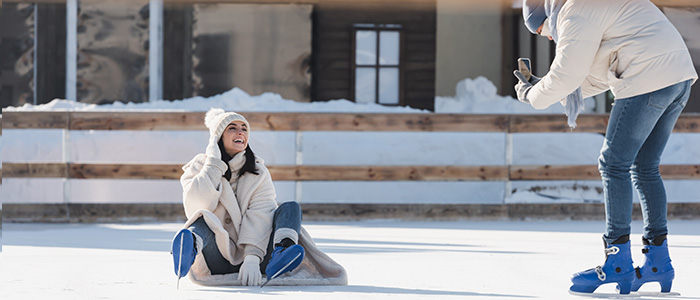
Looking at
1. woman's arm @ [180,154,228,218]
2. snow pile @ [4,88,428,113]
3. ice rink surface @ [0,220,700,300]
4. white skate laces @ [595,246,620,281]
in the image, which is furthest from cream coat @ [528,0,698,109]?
snow pile @ [4,88,428,113]

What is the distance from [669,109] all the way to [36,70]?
41.2 ft

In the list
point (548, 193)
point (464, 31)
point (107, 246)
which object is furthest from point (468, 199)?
point (464, 31)

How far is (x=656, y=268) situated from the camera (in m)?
4.64

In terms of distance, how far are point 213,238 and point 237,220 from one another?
0.16m

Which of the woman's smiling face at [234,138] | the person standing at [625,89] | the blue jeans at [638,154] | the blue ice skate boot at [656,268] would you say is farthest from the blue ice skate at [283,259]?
the blue ice skate boot at [656,268]

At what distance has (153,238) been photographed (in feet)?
25.1

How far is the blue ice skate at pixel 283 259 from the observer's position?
477cm

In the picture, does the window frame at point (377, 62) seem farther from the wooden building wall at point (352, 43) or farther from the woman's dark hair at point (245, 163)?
the woman's dark hair at point (245, 163)

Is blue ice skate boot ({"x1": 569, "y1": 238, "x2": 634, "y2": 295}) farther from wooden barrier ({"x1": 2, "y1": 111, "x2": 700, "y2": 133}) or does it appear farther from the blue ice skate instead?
wooden barrier ({"x1": 2, "y1": 111, "x2": 700, "y2": 133})

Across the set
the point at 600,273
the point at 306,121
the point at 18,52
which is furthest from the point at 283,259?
the point at 18,52

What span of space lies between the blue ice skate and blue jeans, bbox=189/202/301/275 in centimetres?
18

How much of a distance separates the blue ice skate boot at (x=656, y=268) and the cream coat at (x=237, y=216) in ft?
4.66

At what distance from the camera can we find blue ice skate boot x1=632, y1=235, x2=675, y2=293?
4.64m

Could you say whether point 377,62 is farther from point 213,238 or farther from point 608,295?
point 608,295
